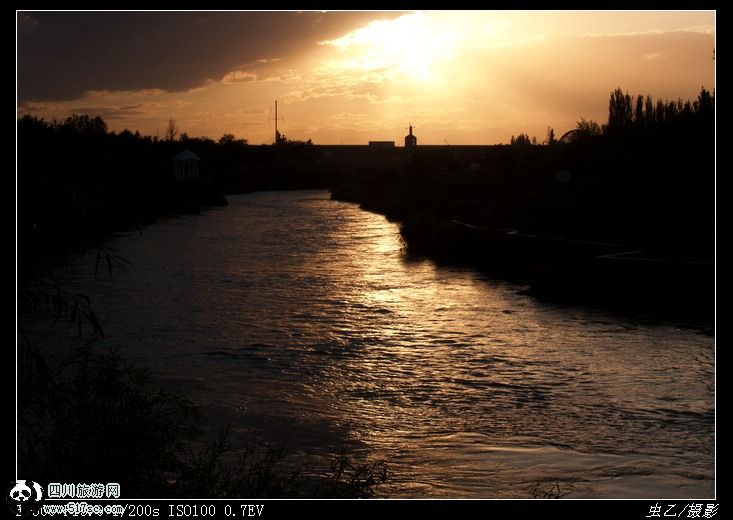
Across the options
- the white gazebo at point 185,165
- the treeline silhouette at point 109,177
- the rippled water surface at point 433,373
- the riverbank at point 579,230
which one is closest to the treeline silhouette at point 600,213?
the riverbank at point 579,230

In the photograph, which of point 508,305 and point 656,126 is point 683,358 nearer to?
point 508,305

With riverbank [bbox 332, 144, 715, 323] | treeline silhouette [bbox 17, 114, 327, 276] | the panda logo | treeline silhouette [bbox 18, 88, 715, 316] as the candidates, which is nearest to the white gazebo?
treeline silhouette [bbox 17, 114, 327, 276]

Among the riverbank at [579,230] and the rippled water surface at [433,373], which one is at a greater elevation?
the riverbank at [579,230]

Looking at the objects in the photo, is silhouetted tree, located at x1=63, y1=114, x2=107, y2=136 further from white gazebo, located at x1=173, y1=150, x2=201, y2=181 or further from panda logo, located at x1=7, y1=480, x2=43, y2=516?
panda logo, located at x1=7, y1=480, x2=43, y2=516

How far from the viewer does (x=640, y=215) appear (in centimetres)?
2586

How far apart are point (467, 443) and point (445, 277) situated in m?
13.7

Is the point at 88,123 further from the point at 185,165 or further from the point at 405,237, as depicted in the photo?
the point at 405,237

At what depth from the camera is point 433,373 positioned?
43.0ft

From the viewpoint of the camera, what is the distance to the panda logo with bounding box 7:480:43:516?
5.20 metres

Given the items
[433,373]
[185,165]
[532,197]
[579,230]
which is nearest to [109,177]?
[532,197]

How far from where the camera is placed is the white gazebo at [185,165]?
213ft

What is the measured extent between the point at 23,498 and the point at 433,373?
834cm

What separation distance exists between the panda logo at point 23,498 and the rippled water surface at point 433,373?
3876 millimetres

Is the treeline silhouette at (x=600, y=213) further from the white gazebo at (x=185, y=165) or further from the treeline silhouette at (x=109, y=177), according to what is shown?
the white gazebo at (x=185, y=165)
